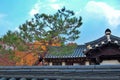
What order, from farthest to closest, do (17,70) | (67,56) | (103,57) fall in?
(67,56)
(103,57)
(17,70)

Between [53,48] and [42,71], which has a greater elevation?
[53,48]

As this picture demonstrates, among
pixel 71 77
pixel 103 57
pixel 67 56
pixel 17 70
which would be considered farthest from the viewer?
pixel 67 56

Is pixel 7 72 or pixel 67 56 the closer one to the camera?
pixel 7 72

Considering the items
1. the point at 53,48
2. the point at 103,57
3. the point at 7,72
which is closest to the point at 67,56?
the point at 53,48

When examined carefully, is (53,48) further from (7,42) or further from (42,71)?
(42,71)

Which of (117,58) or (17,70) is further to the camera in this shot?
(117,58)

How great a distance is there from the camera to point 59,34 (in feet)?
55.6

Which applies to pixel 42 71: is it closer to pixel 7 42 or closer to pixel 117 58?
pixel 117 58

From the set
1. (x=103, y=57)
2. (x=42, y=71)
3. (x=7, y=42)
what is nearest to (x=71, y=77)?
(x=42, y=71)

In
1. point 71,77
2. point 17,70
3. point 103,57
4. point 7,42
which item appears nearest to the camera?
point 71,77

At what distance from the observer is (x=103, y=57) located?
1312 cm

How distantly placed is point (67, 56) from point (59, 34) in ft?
5.00

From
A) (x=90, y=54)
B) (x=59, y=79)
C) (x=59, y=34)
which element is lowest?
(x=59, y=79)

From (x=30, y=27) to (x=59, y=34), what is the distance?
1.92m
